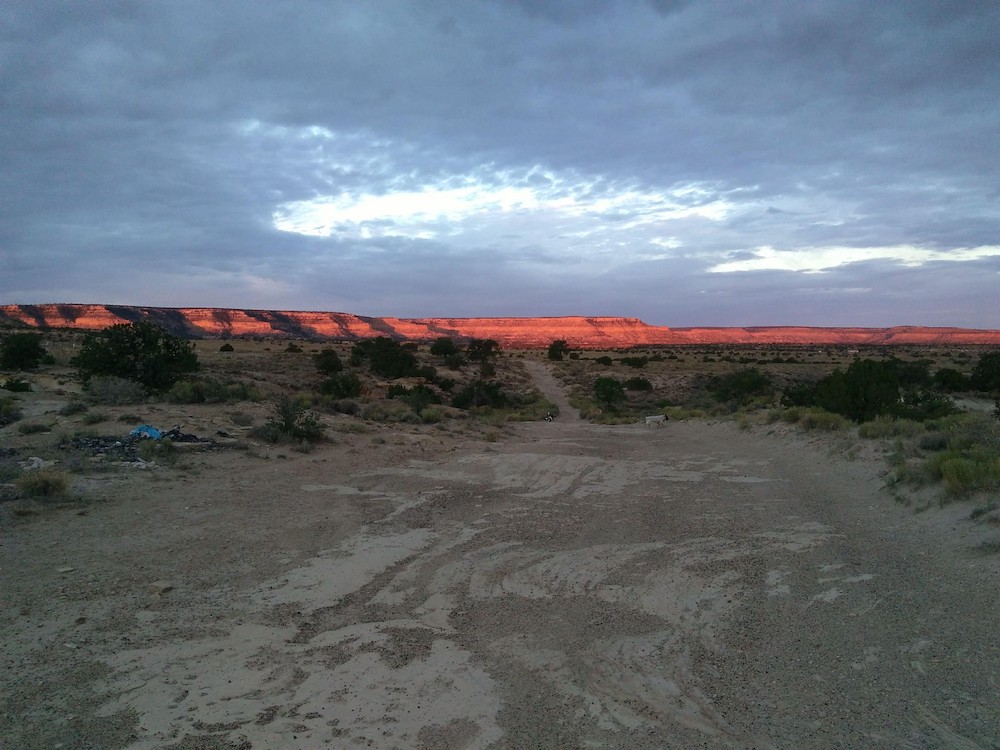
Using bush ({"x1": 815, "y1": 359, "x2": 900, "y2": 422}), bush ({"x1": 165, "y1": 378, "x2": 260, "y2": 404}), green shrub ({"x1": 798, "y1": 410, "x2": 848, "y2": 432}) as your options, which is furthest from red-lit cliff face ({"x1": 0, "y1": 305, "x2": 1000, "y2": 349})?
green shrub ({"x1": 798, "y1": 410, "x2": 848, "y2": 432})

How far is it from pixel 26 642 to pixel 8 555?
2619 millimetres

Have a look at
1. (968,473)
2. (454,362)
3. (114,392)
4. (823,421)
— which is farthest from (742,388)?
(114,392)

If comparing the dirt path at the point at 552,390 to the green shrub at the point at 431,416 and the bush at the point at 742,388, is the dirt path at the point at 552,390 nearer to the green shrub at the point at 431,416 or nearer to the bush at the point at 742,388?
the bush at the point at 742,388

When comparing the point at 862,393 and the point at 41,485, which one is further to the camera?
the point at 862,393

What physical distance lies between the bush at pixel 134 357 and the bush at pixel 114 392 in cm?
165

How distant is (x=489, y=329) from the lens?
587 ft

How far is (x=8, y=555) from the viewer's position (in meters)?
7.41

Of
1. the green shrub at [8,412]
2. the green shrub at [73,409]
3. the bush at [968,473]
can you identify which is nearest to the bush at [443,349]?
the green shrub at [73,409]

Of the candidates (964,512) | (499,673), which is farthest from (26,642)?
(964,512)

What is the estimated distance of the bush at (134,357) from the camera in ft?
69.9

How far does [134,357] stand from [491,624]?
20.1 m

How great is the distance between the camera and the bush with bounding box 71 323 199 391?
2131 cm

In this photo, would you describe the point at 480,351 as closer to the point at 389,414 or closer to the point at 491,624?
the point at 389,414

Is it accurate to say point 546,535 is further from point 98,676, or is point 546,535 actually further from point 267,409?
point 267,409
